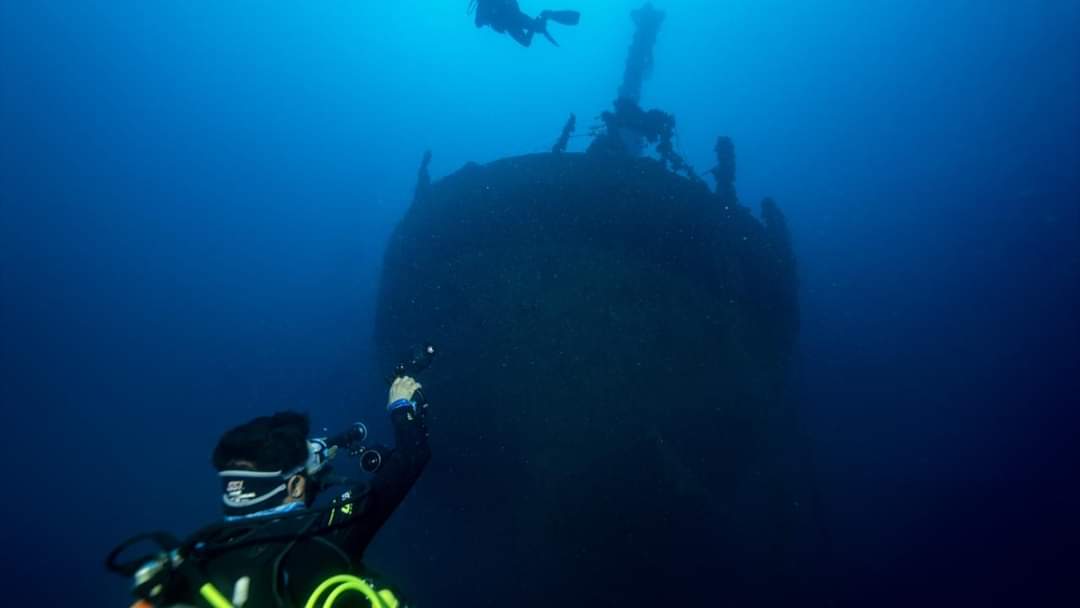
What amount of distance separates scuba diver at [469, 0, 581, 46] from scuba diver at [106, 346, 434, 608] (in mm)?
11244

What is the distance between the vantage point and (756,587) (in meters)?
8.96

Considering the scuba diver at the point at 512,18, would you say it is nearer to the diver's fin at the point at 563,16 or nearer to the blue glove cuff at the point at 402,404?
the diver's fin at the point at 563,16

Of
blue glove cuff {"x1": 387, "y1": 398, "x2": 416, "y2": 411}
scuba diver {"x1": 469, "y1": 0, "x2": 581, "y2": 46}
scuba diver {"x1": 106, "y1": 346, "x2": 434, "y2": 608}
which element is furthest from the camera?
scuba diver {"x1": 469, "y1": 0, "x2": 581, "y2": 46}

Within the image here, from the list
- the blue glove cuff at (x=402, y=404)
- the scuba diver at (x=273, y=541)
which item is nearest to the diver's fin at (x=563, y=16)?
the blue glove cuff at (x=402, y=404)

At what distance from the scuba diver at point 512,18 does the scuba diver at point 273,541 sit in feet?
36.9

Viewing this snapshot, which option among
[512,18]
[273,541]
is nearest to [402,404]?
[273,541]

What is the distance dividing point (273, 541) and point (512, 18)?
479 inches

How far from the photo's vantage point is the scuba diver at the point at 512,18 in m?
11.6

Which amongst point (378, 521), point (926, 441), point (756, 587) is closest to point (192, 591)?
point (378, 521)

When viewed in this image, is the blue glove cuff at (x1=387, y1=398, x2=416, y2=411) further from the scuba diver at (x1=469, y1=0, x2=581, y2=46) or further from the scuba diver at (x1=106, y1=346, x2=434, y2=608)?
the scuba diver at (x1=469, y1=0, x2=581, y2=46)

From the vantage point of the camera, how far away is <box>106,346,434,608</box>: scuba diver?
169 centimetres

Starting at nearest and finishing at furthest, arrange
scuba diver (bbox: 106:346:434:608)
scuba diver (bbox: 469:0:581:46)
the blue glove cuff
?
scuba diver (bbox: 106:346:434:608) → the blue glove cuff → scuba diver (bbox: 469:0:581:46)

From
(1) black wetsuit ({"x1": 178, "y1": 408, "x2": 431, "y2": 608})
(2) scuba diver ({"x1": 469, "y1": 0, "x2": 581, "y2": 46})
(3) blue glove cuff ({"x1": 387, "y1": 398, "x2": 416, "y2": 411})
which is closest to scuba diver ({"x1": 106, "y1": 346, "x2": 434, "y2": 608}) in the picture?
(1) black wetsuit ({"x1": 178, "y1": 408, "x2": 431, "y2": 608})

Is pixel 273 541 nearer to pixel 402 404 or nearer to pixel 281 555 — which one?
pixel 281 555
